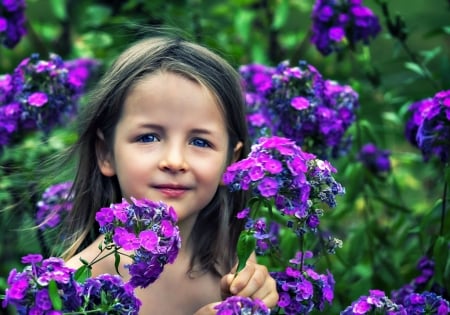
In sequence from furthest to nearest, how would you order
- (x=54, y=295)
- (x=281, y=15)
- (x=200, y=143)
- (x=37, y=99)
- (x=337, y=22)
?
(x=281, y=15)
(x=337, y=22)
(x=37, y=99)
(x=200, y=143)
(x=54, y=295)

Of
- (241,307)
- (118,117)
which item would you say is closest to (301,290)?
(241,307)

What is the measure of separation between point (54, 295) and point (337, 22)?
1875mm

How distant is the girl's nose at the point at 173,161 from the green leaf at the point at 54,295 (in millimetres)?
642

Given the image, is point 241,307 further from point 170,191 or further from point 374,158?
point 374,158

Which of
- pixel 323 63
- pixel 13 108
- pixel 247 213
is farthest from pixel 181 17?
pixel 247 213

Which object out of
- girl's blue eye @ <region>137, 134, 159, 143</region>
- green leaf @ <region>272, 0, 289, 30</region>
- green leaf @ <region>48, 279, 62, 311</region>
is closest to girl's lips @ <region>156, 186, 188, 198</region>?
girl's blue eye @ <region>137, 134, 159, 143</region>

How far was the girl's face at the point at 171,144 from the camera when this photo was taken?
2609mm

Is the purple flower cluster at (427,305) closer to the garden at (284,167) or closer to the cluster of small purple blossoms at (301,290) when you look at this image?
the garden at (284,167)

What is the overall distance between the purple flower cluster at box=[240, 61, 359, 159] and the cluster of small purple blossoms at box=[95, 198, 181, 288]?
1011 mm

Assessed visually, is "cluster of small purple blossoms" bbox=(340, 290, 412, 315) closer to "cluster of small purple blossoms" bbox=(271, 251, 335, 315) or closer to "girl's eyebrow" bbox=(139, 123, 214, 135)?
"cluster of small purple blossoms" bbox=(271, 251, 335, 315)

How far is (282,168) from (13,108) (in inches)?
55.9

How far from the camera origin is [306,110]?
3160 millimetres

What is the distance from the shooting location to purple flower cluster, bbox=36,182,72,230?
3.22 metres

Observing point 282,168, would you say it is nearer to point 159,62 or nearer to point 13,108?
point 159,62
